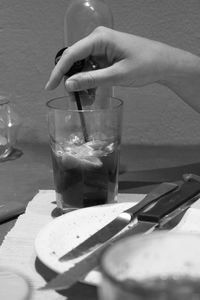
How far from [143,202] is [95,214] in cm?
6

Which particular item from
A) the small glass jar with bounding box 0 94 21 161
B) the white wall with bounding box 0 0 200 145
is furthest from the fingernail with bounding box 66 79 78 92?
the white wall with bounding box 0 0 200 145

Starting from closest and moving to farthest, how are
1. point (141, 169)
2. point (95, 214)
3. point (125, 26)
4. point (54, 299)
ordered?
point (54, 299) → point (95, 214) → point (141, 169) → point (125, 26)

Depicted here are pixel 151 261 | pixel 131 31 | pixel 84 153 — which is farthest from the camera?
pixel 131 31

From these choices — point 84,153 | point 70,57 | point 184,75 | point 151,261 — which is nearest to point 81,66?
point 70,57

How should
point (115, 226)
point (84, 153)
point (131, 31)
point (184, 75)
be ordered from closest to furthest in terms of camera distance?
1. point (115, 226)
2. point (84, 153)
3. point (184, 75)
4. point (131, 31)

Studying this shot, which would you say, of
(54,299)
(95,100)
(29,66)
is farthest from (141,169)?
(54,299)

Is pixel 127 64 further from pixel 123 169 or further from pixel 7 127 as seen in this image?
pixel 7 127

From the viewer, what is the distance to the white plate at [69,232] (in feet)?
1.83

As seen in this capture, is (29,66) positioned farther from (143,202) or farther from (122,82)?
(143,202)

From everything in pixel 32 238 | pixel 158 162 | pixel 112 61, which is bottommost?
pixel 158 162

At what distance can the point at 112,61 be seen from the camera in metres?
0.91

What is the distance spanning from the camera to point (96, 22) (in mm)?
1098

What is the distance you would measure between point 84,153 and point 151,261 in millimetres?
406

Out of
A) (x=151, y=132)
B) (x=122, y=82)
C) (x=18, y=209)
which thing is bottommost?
(x=151, y=132)
